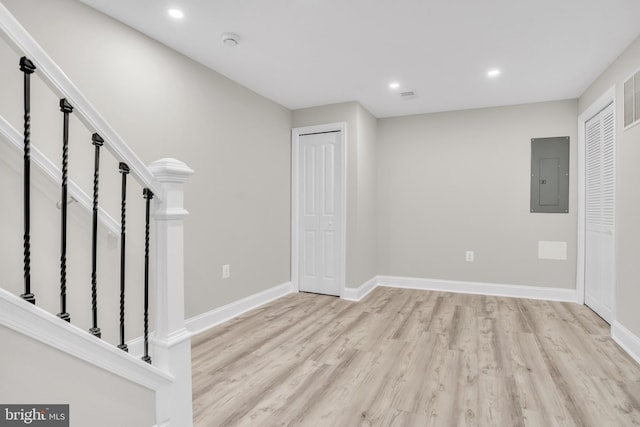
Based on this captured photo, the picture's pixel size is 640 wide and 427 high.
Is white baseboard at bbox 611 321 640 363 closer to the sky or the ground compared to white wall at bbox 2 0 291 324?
closer to the ground

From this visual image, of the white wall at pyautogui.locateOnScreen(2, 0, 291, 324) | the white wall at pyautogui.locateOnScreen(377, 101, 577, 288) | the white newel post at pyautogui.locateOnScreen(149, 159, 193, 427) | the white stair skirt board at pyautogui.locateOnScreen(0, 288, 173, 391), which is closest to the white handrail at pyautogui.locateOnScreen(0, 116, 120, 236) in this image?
the white wall at pyautogui.locateOnScreen(2, 0, 291, 324)

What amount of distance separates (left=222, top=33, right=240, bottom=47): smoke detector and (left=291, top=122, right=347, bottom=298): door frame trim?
1769mm

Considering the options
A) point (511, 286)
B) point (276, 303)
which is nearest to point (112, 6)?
point (276, 303)

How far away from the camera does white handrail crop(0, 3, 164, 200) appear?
3.12 ft

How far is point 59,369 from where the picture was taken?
42.1 inches

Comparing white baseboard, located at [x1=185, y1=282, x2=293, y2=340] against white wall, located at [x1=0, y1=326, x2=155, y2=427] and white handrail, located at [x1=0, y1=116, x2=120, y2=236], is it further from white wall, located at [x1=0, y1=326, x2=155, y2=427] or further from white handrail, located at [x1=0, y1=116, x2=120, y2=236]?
white wall, located at [x1=0, y1=326, x2=155, y2=427]

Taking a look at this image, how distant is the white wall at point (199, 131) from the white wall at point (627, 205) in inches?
129

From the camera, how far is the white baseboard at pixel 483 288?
4004 mm

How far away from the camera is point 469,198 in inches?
173

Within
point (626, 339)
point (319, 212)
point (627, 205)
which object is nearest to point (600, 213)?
point (627, 205)

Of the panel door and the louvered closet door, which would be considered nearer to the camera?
the louvered closet door

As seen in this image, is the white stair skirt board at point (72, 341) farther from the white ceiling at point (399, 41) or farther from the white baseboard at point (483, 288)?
the white baseboard at point (483, 288)

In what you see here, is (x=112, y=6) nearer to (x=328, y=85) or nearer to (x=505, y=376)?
(x=328, y=85)

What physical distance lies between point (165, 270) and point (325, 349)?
1635mm
